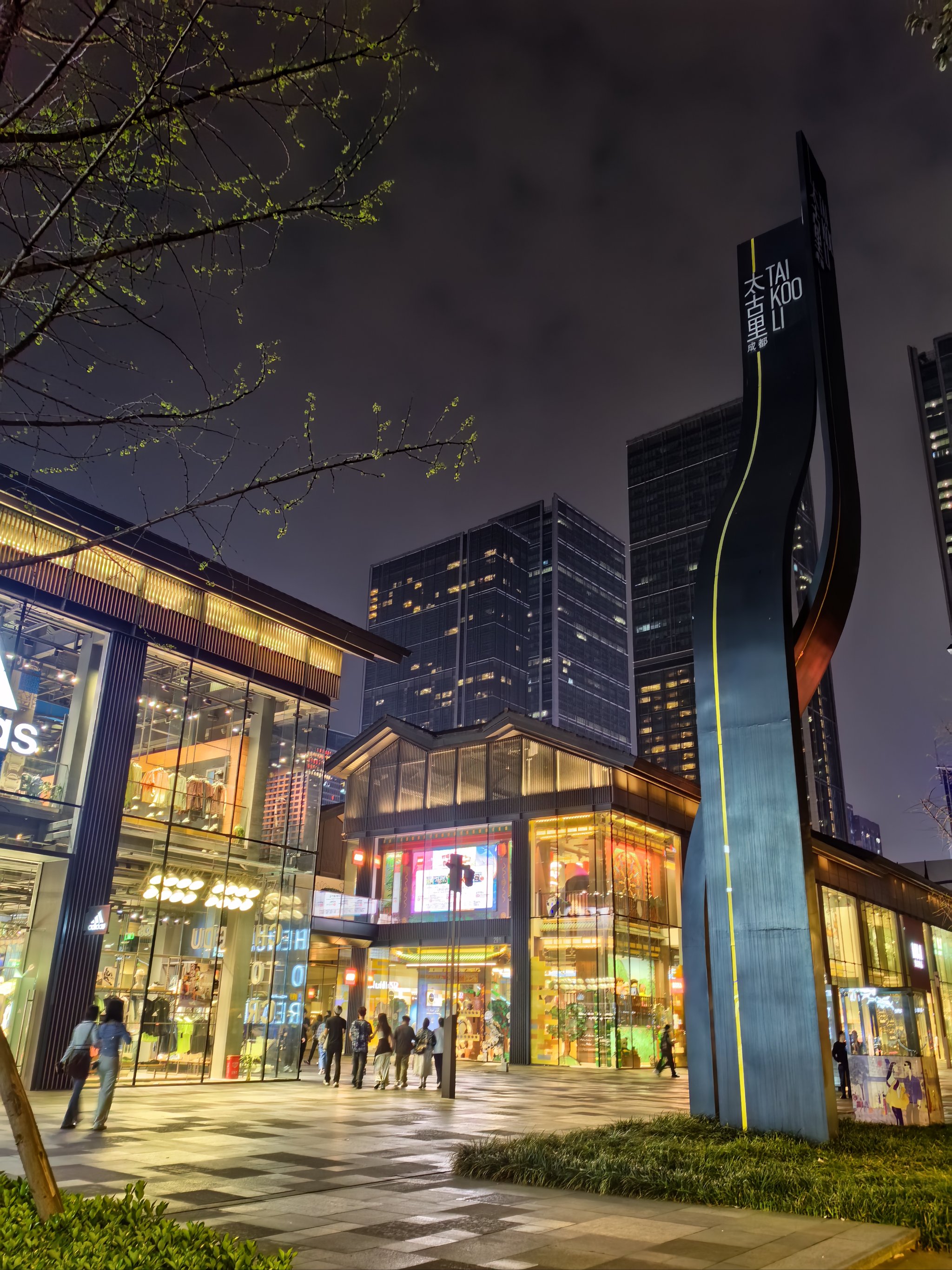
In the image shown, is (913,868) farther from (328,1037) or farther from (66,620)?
(66,620)

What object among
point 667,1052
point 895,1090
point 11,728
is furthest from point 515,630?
point 895,1090

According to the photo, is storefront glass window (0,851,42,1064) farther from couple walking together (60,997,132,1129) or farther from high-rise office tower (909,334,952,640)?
high-rise office tower (909,334,952,640)

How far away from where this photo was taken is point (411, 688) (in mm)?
180500

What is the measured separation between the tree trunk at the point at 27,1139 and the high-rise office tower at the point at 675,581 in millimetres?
159939

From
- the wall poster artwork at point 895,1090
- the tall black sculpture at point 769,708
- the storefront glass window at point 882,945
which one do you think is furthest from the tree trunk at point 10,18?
the storefront glass window at point 882,945

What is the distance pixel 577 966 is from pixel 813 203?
83.0 ft

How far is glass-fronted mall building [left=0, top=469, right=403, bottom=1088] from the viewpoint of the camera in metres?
17.0

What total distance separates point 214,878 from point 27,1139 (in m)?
16.6

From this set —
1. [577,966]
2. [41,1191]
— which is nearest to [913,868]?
[577,966]

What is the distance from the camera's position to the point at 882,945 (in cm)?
4991

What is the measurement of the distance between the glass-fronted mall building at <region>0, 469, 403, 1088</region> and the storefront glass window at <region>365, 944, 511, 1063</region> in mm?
13047

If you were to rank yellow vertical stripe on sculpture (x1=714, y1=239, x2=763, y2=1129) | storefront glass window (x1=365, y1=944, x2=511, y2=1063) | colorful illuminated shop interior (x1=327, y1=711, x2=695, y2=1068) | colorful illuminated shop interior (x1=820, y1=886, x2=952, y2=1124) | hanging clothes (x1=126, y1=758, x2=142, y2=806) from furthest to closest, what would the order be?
storefront glass window (x1=365, y1=944, x2=511, y2=1063)
colorful illuminated shop interior (x1=327, y1=711, x2=695, y2=1068)
hanging clothes (x1=126, y1=758, x2=142, y2=806)
colorful illuminated shop interior (x1=820, y1=886, x2=952, y2=1124)
yellow vertical stripe on sculpture (x1=714, y1=239, x2=763, y2=1129)

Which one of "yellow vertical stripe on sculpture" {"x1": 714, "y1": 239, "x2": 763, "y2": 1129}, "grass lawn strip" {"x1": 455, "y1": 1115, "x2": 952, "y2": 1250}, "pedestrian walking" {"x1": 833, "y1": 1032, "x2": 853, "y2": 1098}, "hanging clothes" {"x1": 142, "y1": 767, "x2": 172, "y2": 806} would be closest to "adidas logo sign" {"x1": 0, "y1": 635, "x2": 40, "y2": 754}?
"hanging clothes" {"x1": 142, "y1": 767, "x2": 172, "y2": 806}

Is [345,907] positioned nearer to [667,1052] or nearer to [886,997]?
[667,1052]
